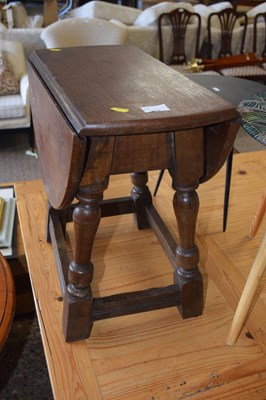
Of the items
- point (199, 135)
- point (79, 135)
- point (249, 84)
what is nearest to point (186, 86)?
point (199, 135)

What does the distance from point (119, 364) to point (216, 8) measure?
13.0 feet

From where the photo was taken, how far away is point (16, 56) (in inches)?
120

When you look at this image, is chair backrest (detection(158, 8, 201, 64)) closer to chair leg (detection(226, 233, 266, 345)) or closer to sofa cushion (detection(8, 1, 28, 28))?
sofa cushion (detection(8, 1, 28, 28))

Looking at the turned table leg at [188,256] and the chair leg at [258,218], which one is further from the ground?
the turned table leg at [188,256]

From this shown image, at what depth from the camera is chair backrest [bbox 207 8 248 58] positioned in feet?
12.9

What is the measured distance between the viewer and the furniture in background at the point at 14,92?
275cm

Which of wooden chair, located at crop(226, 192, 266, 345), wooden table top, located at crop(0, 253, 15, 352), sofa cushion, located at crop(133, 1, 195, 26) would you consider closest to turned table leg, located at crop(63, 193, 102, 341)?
wooden table top, located at crop(0, 253, 15, 352)

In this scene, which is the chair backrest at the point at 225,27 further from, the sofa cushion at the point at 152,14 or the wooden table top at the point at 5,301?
the wooden table top at the point at 5,301

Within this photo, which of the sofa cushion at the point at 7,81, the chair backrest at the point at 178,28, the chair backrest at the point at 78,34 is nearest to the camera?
the chair backrest at the point at 78,34

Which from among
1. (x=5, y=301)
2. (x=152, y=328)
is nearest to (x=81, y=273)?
(x=5, y=301)

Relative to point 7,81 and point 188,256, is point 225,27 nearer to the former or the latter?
point 7,81

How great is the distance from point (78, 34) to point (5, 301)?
1.96 metres

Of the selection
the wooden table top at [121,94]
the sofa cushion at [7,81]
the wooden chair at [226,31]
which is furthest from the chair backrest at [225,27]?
the wooden table top at [121,94]

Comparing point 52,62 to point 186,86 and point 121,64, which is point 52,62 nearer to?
point 121,64
